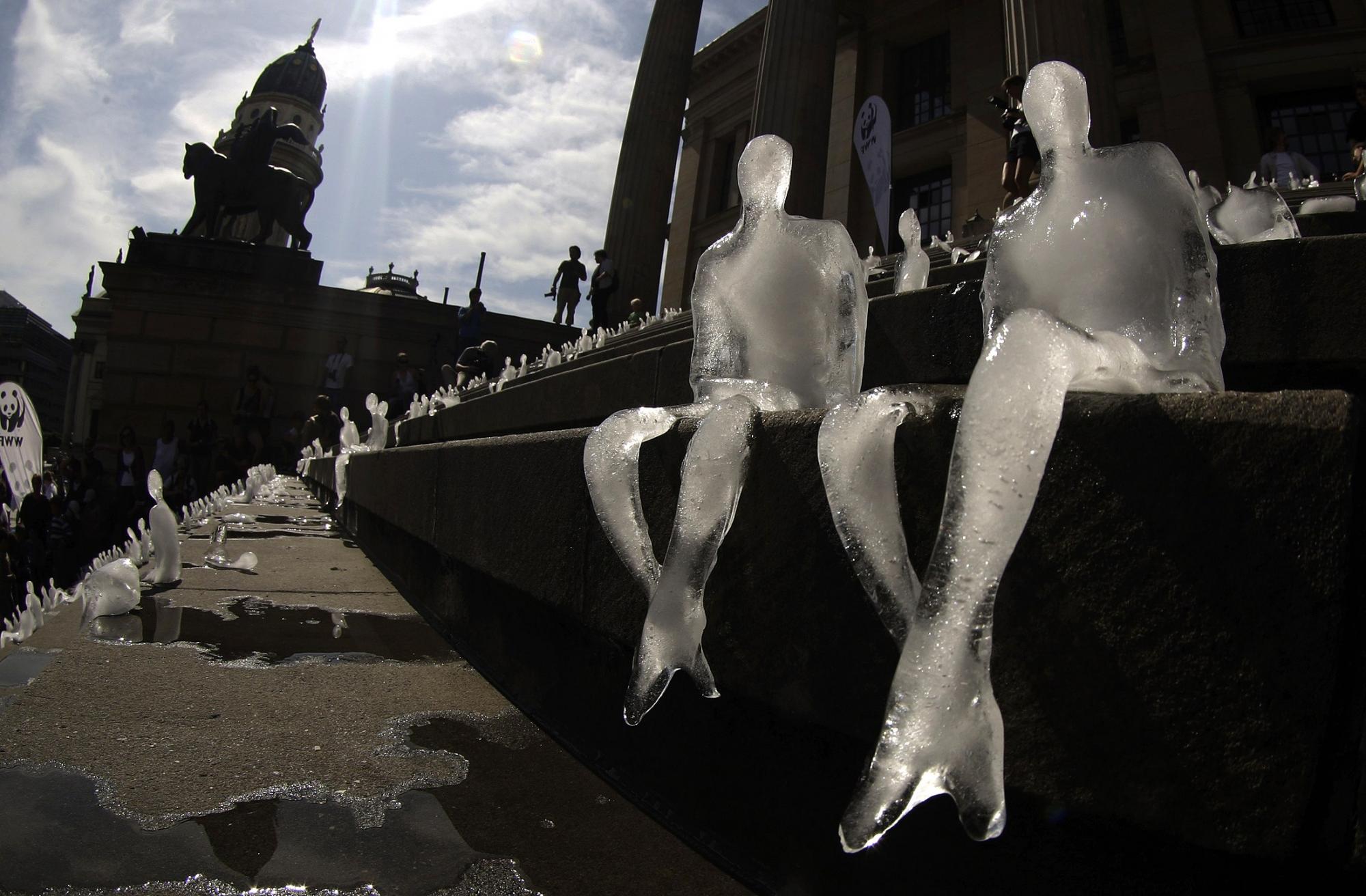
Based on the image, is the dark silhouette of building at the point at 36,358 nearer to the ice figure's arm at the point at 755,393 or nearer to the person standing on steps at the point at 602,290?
the person standing on steps at the point at 602,290

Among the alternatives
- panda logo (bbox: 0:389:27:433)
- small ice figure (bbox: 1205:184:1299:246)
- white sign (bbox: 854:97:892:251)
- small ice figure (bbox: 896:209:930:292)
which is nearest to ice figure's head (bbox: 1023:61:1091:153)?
small ice figure (bbox: 896:209:930:292)

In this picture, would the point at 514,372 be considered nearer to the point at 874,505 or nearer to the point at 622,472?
the point at 622,472

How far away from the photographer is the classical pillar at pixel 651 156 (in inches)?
774

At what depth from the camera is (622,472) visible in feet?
5.97

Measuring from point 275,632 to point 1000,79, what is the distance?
872 inches

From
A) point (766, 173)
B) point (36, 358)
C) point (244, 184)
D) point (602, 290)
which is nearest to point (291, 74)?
point (36, 358)

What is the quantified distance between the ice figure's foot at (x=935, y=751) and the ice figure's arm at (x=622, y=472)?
78 cm

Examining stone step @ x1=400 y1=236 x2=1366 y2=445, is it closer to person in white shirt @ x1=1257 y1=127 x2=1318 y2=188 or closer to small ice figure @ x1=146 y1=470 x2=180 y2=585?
small ice figure @ x1=146 y1=470 x2=180 y2=585

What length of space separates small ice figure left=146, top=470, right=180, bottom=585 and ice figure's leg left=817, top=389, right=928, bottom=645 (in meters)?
3.59

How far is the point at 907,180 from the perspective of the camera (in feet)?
77.4

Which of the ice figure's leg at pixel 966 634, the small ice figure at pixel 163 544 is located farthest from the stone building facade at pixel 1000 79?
the ice figure's leg at pixel 966 634

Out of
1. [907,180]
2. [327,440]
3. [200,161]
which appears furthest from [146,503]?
[907,180]

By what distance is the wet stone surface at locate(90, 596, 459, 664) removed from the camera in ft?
9.06

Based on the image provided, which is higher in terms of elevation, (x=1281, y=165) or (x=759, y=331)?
(x=1281, y=165)
